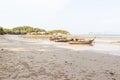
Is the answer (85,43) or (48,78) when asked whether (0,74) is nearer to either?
(48,78)

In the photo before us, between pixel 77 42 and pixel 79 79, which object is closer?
pixel 79 79

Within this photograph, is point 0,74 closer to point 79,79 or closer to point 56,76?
point 56,76

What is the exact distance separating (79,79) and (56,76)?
850 millimetres

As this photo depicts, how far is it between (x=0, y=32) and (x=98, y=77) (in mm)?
108532

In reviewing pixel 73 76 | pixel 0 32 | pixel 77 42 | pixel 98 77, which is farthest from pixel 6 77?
pixel 0 32


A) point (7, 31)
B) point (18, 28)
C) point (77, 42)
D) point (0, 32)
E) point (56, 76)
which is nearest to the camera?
point (56, 76)

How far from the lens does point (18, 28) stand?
458 ft

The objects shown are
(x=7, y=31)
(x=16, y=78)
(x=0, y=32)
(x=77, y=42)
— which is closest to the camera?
(x=16, y=78)

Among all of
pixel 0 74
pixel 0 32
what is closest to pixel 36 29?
pixel 0 32

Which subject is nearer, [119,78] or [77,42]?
[119,78]

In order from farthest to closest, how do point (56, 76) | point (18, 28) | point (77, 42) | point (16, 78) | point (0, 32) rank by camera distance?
1. point (18, 28)
2. point (0, 32)
3. point (77, 42)
4. point (56, 76)
5. point (16, 78)

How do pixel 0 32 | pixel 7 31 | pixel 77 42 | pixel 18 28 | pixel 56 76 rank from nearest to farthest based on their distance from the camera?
1. pixel 56 76
2. pixel 77 42
3. pixel 0 32
4. pixel 7 31
5. pixel 18 28

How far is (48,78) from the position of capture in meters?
7.05

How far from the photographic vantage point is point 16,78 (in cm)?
690
